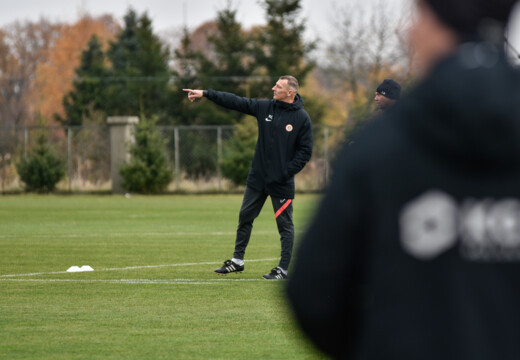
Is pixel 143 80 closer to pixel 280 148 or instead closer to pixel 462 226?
pixel 280 148

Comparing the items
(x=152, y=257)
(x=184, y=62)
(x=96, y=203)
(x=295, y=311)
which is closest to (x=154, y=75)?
(x=184, y=62)

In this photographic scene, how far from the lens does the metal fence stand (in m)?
35.6

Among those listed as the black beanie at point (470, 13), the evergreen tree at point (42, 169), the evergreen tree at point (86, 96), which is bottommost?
the evergreen tree at point (42, 169)

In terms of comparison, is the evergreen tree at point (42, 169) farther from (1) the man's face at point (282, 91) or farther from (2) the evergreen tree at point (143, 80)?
(1) the man's face at point (282, 91)

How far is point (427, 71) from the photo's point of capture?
196 cm

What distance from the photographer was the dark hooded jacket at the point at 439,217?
189 cm

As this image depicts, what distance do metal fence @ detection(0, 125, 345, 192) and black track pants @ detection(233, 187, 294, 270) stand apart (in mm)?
23111

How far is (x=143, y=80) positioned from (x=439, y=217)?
50.0 metres

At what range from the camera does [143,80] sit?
51156mm

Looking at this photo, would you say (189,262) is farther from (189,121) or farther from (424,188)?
(189,121)

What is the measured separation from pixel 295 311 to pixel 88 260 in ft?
36.1

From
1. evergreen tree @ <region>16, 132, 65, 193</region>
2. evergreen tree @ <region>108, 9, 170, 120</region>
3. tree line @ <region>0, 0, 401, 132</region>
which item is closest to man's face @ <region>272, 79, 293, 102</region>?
evergreen tree @ <region>16, 132, 65, 193</region>

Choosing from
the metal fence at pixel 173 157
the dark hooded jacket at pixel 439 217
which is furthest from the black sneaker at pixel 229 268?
the metal fence at pixel 173 157

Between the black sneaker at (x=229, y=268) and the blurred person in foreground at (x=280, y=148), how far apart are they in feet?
1.64
